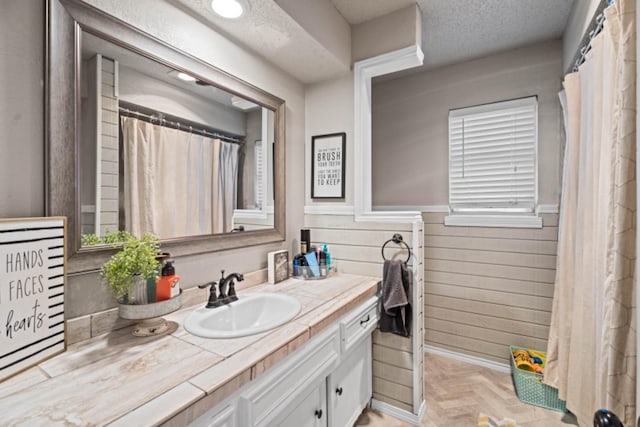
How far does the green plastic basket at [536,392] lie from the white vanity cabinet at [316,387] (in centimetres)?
108

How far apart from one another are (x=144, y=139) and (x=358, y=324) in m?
1.34

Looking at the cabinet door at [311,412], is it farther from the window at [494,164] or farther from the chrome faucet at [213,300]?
the window at [494,164]

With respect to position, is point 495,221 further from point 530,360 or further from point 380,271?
point 380,271

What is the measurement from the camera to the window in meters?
2.28

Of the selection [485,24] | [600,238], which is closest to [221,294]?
[600,238]

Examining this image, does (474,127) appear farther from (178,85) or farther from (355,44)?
(178,85)

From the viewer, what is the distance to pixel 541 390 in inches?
77.4

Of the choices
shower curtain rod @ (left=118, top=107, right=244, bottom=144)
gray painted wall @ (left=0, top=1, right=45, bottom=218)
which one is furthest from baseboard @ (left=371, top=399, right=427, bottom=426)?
gray painted wall @ (left=0, top=1, right=45, bottom=218)

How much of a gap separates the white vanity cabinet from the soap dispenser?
1.46ft

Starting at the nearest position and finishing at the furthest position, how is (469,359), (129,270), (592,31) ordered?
(129,270) < (592,31) < (469,359)

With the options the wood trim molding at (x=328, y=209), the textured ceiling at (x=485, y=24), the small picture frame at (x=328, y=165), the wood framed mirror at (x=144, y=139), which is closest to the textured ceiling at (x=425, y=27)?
the textured ceiling at (x=485, y=24)

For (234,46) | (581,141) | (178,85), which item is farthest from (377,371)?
(234,46)

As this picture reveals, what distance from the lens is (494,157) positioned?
2.41 meters

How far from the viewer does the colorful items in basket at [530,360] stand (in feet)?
6.83
